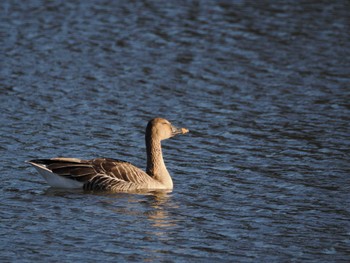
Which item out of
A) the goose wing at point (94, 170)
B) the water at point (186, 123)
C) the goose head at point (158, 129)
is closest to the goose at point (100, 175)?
the goose wing at point (94, 170)

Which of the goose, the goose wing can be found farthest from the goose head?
the goose wing

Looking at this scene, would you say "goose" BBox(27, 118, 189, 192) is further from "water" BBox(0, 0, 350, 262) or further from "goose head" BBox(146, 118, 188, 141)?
"goose head" BBox(146, 118, 188, 141)

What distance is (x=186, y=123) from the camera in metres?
21.2

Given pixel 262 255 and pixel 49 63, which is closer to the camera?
pixel 262 255

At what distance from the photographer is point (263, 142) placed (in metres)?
19.9

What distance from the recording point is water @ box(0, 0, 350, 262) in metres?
13.7

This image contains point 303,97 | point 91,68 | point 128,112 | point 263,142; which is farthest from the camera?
point 91,68

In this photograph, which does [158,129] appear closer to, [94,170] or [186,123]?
[94,170]

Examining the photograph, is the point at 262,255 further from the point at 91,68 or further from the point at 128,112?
the point at 91,68

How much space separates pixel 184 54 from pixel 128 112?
597cm

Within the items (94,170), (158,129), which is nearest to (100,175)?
(94,170)

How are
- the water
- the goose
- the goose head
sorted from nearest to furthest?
the water
the goose
the goose head

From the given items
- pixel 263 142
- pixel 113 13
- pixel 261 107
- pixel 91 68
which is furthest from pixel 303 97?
pixel 113 13

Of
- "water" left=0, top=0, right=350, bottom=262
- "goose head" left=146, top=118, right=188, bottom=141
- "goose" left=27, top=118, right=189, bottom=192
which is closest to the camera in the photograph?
"water" left=0, top=0, right=350, bottom=262
